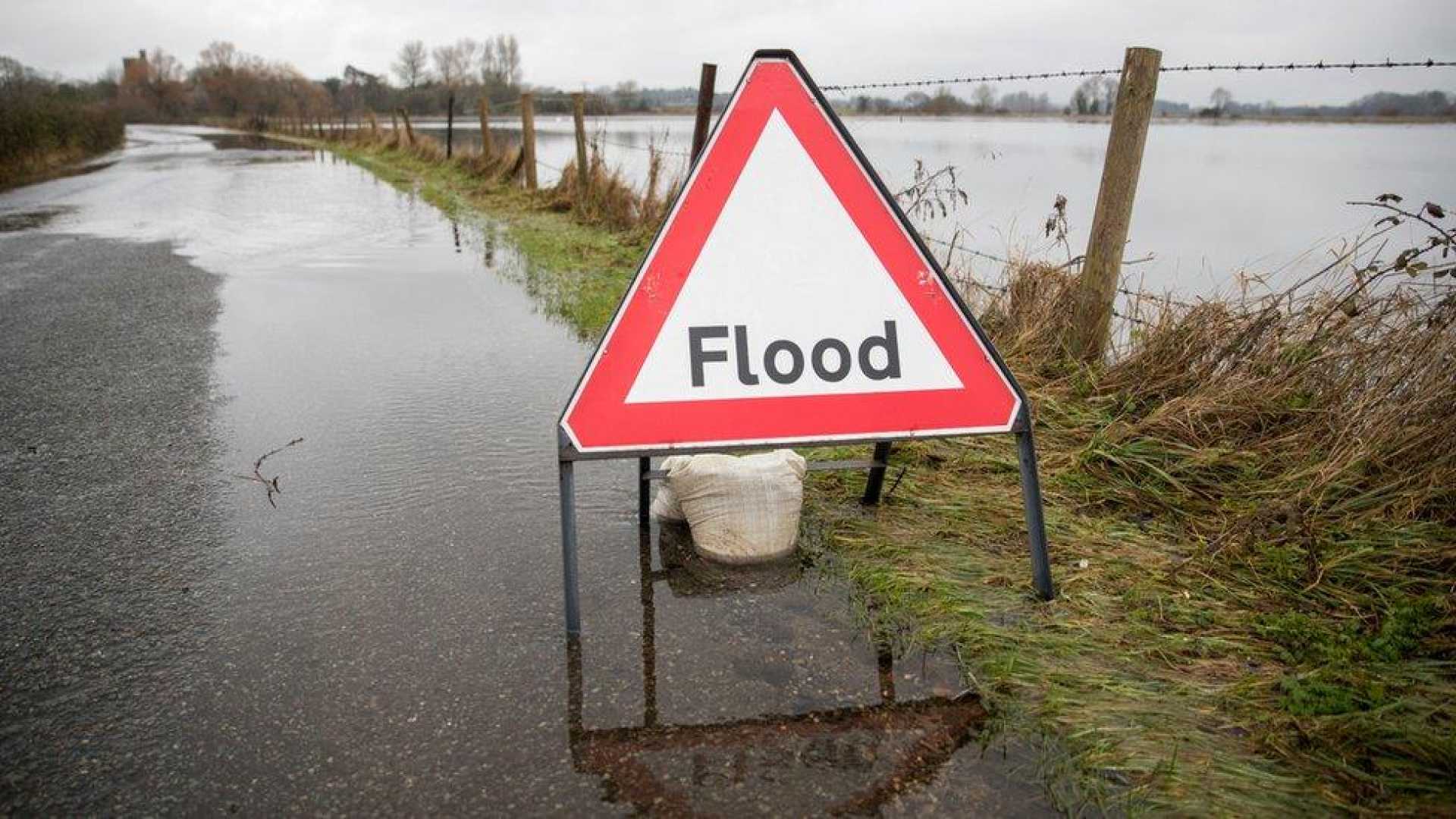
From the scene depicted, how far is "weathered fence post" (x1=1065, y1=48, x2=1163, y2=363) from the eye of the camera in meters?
4.18

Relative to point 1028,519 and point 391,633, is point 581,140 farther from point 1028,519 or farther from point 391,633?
point 1028,519

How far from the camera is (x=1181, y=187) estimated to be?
38.8ft

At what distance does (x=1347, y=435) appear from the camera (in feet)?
10.9

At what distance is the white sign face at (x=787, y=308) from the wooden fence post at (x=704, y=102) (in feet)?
15.1

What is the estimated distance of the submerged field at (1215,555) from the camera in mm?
2006

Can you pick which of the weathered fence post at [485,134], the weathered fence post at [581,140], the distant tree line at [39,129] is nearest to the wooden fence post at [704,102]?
the weathered fence post at [581,140]

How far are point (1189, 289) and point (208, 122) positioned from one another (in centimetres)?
11039

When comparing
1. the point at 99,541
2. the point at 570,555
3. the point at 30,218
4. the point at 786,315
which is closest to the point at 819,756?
the point at 570,555

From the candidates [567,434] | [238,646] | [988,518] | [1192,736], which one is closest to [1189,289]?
[988,518]

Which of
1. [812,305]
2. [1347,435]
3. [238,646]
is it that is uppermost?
[812,305]

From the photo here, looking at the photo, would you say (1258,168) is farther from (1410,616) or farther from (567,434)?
(567,434)

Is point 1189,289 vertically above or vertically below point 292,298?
above

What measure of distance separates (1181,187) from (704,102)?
801cm

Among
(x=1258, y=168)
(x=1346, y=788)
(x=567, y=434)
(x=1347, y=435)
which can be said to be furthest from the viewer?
(x=1258, y=168)
